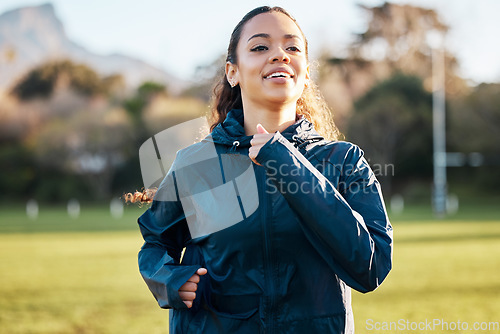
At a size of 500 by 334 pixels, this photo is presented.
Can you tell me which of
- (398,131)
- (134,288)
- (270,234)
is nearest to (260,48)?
(270,234)

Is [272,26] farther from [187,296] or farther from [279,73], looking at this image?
[187,296]

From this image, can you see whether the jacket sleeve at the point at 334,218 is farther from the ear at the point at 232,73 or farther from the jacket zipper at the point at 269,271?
the ear at the point at 232,73

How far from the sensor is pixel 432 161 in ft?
101

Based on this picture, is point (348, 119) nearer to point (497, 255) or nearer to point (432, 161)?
point (432, 161)

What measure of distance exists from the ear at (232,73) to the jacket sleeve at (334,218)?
1.72ft

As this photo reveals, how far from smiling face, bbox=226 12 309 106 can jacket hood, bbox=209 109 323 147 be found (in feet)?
0.30

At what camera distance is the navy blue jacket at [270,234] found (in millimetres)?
1467

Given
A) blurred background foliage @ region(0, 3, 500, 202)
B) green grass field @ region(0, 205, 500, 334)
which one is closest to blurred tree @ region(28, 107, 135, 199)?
blurred background foliage @ region(0, 3, 500, 202)

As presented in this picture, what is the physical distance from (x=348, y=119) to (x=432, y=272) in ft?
81.0

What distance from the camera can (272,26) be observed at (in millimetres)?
1779

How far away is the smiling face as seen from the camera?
1.75 m

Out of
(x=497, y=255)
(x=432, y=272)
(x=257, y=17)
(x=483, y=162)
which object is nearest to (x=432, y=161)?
(x=483, y=162)

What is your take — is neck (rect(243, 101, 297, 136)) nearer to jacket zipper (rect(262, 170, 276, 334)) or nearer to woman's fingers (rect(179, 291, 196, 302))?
jacket zipper (rect(262, 170, 276, 334))

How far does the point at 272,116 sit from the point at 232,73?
29cm
